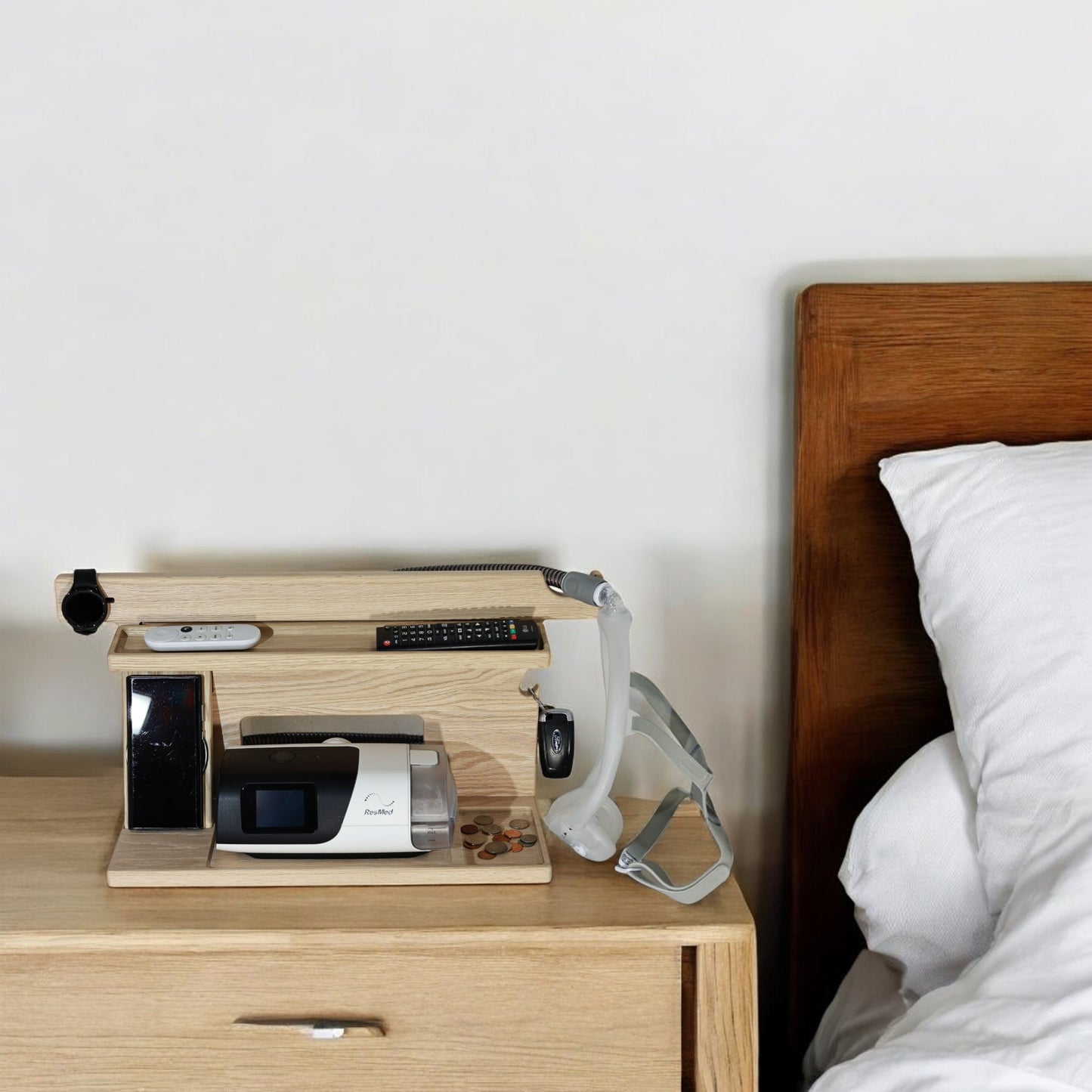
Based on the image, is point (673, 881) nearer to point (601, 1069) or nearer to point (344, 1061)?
point (601, 1069)

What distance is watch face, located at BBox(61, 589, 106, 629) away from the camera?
3.55 ft

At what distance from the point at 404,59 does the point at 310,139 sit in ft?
0.42

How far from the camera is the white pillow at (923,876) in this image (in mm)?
1027

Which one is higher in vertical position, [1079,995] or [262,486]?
[262,486]

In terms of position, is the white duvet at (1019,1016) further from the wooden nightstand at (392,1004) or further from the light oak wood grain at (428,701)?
the light oak wood grain at (428,701)

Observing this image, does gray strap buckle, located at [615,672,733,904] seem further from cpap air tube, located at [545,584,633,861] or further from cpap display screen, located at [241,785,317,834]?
cpap display screen, located at [241,785,317,834]

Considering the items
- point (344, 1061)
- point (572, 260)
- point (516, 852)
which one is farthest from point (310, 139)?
point (344, 1061)

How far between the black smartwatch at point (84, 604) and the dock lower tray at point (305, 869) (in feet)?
0.69

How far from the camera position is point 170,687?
1083 mm

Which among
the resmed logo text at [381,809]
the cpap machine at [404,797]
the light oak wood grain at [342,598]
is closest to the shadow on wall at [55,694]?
the light oak wood grain at [342,598]

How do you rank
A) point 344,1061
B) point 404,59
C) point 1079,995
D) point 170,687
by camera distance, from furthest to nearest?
1. point 404,59
2. point 170,687
3. point 344,1061
4. point 1079,995

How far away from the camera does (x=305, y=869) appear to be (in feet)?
3.39

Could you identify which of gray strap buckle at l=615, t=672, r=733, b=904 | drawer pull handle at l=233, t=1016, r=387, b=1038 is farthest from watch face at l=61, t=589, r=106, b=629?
gray strap buckle at l=615, t=672, r=733, b=904

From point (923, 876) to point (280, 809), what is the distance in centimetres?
59
